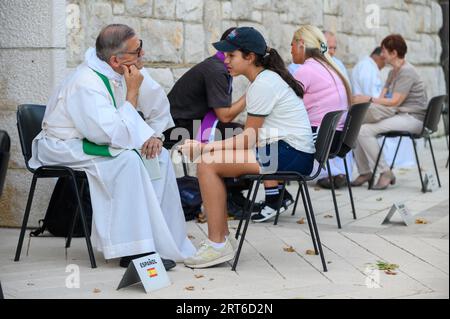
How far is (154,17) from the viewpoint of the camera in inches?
330

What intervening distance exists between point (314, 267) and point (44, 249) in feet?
5.55

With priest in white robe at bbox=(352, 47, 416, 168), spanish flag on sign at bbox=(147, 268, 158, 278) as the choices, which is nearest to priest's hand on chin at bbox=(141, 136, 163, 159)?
spanish flag on sign at bbox=(147, 268, 158, 278)

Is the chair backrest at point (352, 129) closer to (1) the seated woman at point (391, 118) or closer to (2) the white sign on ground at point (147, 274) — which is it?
(1) the seated woman at point (391, 118)

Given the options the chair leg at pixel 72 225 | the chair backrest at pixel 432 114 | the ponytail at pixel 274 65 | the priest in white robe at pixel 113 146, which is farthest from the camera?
the chair backrest at pixel 432 114

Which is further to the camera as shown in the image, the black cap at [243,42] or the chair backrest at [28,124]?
the chair backrest at [28,124]

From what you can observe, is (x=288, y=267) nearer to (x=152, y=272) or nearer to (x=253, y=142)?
(x=253, y=142)

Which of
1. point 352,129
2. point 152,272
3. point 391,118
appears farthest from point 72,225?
point 391,118

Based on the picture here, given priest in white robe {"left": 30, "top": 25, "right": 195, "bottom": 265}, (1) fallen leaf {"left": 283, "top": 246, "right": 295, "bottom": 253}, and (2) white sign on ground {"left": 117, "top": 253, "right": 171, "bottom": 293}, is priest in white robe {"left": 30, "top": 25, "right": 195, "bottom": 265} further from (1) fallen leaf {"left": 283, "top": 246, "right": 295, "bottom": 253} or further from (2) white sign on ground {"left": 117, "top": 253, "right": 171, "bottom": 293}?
(1) fallen leaf {"left": 283, "top": 246, "right": 295, "bottom": 253}

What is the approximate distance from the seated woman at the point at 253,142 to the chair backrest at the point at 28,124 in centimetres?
102

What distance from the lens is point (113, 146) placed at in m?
5.73

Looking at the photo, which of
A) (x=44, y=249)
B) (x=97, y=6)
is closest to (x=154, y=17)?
(x=97, y=6)

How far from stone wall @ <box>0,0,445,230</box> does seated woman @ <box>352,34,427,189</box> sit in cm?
120

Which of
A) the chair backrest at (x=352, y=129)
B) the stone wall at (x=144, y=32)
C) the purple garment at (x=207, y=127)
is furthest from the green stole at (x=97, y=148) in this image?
the chair backrest at (x=352, y=129)

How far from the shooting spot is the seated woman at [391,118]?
952 cm
